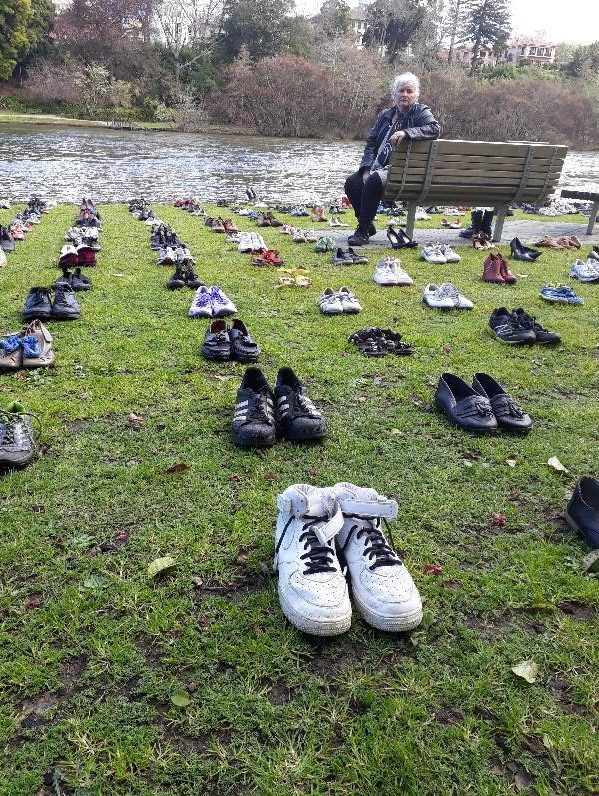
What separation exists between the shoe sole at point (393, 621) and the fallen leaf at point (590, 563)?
0.88m

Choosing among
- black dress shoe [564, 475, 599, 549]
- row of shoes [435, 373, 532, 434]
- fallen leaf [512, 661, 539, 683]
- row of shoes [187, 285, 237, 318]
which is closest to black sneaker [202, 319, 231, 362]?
row of shoes [187, 285, 237, 318]

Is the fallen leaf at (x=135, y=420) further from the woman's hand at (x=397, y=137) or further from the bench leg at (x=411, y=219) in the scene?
the bench leg at (x=411, y=219)

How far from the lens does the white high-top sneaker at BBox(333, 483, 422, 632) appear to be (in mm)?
2225

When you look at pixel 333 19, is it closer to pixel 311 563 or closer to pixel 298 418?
pixel 298 418

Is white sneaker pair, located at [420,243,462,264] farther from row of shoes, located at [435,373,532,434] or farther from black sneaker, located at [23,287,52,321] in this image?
black sneaker, located at [23,287,52,321]

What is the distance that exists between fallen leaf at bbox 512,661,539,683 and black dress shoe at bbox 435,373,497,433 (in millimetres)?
1788

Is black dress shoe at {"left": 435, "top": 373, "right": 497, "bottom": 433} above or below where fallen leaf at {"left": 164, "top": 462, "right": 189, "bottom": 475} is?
above

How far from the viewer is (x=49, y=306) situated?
5453mm

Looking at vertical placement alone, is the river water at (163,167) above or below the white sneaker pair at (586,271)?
below

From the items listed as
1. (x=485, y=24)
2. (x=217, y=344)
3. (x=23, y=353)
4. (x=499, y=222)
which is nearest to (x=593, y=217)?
(x=499, y=222)

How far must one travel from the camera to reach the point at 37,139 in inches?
1084

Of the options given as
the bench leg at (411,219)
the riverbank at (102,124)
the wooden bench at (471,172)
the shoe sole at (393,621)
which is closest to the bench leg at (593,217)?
the wooden bench at (471,172)

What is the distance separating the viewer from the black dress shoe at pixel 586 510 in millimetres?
2713

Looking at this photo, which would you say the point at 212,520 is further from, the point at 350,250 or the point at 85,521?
the point at 350,250
